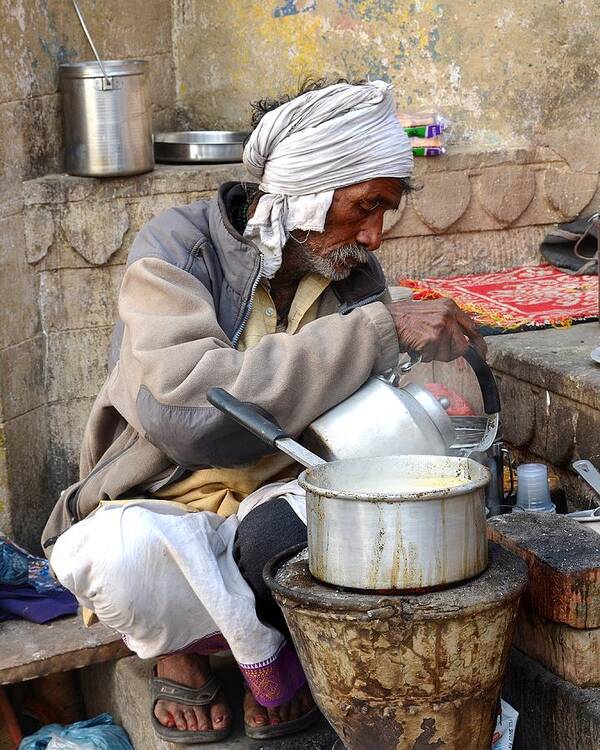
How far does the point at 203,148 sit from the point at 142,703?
103 inches

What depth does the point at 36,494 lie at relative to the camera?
16.0ft

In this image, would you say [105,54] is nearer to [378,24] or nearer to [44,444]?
[378,24]

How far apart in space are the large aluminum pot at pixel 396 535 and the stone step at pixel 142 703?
760 mm

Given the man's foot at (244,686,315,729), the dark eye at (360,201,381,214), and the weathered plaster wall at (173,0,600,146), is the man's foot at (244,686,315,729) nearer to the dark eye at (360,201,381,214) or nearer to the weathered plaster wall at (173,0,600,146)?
the dark eye at (360,201,381,214)

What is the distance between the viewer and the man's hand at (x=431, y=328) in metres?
2.64

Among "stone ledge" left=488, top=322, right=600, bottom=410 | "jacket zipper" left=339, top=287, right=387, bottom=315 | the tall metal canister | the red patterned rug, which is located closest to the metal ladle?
the tall metal canister

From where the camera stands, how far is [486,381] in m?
2.77

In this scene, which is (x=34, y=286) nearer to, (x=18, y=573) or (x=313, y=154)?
(x=18, y=573)

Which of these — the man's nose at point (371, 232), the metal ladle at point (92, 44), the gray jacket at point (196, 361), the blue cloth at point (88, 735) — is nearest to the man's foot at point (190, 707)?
the gray jacket at point (196, 361)

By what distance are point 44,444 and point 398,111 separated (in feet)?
7.31

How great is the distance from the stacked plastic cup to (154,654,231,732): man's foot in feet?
3.37

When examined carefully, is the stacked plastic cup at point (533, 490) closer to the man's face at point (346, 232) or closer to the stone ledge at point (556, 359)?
the stone ledge at point (556, 359)

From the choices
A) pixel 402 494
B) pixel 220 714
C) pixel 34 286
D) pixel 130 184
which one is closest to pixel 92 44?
pixel 130 184

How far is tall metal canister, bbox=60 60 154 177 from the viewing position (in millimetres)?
4668
